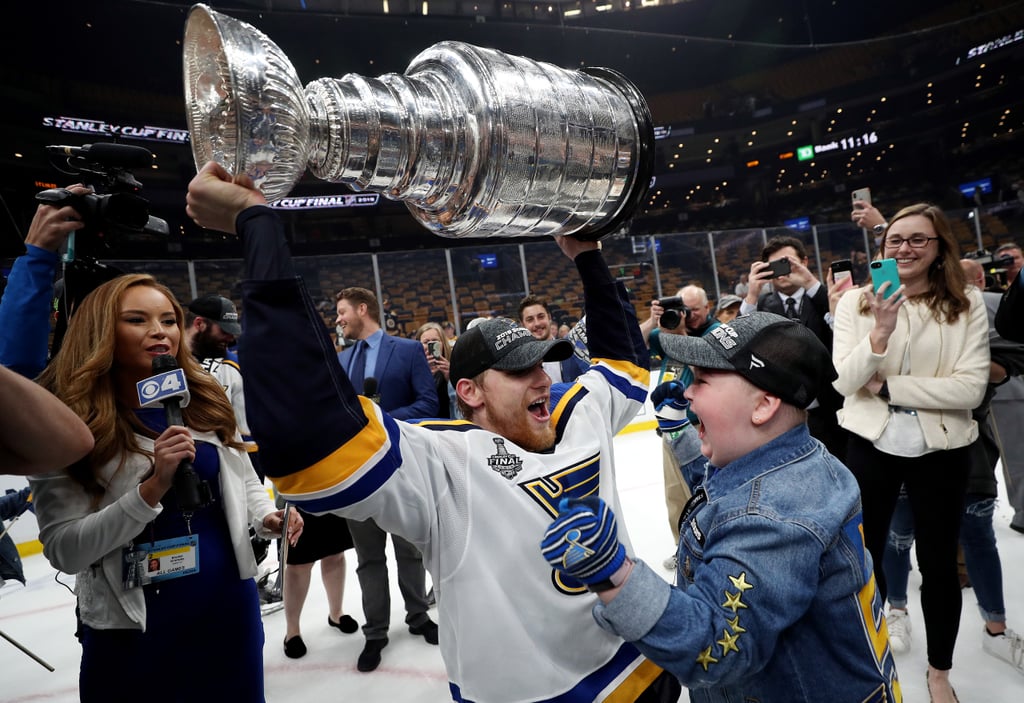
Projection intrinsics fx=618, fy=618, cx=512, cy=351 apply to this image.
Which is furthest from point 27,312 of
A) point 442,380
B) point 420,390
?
point 442,380

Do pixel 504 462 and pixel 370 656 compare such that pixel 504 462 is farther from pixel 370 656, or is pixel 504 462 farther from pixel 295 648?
pixel 295 648

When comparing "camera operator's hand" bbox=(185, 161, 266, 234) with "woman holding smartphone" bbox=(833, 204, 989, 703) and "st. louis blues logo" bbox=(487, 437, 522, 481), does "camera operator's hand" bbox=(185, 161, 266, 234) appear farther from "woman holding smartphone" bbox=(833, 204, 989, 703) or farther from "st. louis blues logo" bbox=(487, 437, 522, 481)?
"woman holding smartphone" bbox=(833, 204, 989, 703)

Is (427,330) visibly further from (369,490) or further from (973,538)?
(369,490)

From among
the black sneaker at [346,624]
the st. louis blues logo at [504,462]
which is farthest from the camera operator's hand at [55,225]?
the black sneaker at [346,624]

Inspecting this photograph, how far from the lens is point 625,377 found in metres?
1.78

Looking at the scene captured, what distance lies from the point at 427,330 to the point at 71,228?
3485mm

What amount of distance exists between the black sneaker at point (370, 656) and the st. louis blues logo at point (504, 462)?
81.5 inches

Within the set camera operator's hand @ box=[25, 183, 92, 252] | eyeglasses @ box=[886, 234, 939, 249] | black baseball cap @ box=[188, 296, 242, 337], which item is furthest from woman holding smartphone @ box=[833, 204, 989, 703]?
black baseball cap @ box=[188, 296, 242, 337]

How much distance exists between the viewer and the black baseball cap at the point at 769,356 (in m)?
1.08

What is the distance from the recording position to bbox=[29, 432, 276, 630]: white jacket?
1.40 metres

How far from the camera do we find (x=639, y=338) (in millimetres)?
1835

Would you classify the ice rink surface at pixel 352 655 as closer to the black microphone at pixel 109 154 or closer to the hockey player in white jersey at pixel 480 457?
the hockey player in white jersey at pixel 480 457

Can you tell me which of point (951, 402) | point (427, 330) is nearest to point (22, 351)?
point (951, 402)

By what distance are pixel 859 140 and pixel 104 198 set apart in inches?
1033
